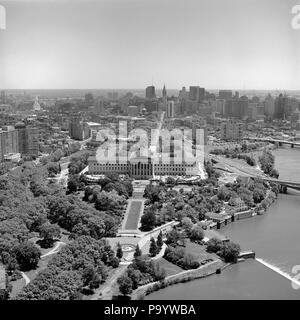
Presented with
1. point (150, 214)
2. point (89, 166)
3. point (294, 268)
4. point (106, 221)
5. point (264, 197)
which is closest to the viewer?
point (294, 268)

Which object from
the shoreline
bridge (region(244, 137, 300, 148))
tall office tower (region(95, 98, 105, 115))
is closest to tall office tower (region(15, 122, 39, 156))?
tall office tower (region(95, 98, 105, 115))

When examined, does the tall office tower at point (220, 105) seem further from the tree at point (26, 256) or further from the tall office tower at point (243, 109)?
the tree at point (26, 256)

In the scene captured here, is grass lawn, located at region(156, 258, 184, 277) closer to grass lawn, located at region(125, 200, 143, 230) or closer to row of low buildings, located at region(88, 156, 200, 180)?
grass lawn, located at region(125, 200, 143, 230)

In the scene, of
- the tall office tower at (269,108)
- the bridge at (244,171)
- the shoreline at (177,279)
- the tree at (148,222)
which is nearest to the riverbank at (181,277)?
the shoreline at (177,279)

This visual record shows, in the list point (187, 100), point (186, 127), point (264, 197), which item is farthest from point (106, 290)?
point (187, 100)

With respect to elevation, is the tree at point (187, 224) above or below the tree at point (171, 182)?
below

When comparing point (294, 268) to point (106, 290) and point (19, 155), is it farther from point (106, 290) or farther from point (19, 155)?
point (19, 155)
